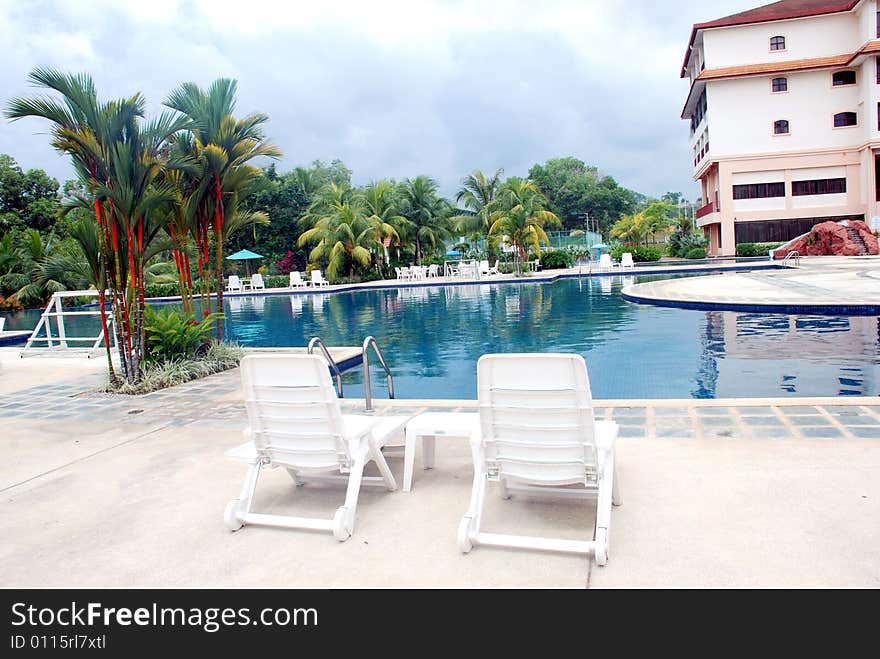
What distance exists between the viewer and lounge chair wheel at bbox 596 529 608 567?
287cm

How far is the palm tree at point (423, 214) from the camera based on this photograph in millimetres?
37750

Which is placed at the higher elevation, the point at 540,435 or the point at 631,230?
the point at 631,230

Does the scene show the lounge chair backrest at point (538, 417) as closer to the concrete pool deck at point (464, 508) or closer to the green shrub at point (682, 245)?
the concrete pool deck at point (464, 508)

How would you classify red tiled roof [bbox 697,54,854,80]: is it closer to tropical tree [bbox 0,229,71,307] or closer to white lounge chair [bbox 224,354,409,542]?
tropical tree [bbox 0,229,71,307]

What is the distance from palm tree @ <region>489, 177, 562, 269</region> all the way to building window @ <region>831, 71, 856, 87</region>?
1708cm

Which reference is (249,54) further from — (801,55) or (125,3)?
(801,55)

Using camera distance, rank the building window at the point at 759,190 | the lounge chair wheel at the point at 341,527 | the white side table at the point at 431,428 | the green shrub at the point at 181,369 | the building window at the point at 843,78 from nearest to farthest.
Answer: the lounge chair wheel at the point at 341,527
the white side table at the point at 431,428
the green shrub at the point at 181,369
the building window at the point at 843,78
the building window at the point at 759,190

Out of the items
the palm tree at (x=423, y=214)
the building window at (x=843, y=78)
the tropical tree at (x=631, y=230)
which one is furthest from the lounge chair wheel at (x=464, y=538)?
the tropical tree at (x=631, y=230)

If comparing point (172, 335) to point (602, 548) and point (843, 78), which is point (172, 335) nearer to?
point (602, 548)

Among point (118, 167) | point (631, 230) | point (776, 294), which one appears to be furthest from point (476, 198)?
point (118, 167)

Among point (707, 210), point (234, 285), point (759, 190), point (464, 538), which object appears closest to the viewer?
point (464, 538)

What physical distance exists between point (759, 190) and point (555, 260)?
12129 millimetres

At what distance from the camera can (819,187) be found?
122 feet

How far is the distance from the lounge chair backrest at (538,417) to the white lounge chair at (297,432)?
2.41ft
